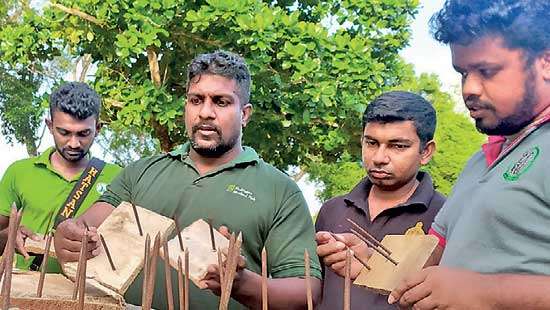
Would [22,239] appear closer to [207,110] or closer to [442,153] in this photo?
[207,110]

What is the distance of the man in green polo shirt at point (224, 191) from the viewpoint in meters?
2.75

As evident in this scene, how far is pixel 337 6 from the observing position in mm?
9453

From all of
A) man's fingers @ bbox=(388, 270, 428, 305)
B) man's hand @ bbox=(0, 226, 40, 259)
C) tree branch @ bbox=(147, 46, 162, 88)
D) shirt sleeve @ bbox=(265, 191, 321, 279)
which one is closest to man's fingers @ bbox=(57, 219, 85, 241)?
man's hand @ bbox=(0, 226, 40, 259)

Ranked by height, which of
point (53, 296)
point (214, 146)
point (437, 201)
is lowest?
point (53, 296)

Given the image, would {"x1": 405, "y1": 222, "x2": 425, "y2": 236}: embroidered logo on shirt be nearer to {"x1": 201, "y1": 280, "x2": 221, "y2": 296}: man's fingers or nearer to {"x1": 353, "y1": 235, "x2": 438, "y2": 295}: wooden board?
{"x1": 353, "y1": 235, "x2": 438, "y2": 295}: wooden board

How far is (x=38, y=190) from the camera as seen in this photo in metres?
3.78

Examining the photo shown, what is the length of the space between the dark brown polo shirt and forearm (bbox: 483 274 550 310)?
1267mm

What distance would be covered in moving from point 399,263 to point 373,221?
3.78 ft

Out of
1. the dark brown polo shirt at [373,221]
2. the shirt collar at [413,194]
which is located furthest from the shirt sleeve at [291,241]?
the shirt collar at [413,194]

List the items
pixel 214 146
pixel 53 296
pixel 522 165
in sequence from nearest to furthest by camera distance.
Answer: pixel 522 165 < pixel 53 296 < pixel 214 146

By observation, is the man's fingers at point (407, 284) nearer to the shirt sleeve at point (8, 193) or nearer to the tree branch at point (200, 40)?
the shirt sleeve at point (8, 193)

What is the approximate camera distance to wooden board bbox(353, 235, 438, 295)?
199 cm

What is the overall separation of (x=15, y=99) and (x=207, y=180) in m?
13.2

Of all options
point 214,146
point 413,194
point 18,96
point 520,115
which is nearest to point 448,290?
point 520,115
